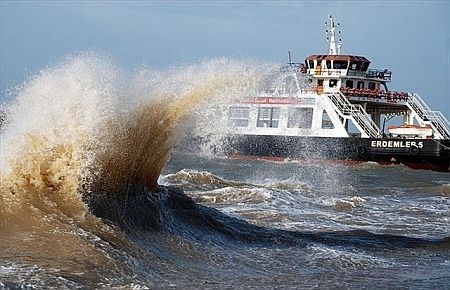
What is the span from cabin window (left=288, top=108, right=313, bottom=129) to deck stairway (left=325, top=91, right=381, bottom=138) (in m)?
1.40

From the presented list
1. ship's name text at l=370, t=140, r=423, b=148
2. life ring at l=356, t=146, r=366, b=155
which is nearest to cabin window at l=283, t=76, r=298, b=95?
life ring at l=356, t=146, r=366, b=155

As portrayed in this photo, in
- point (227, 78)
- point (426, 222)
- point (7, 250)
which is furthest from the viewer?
point (426, 222)

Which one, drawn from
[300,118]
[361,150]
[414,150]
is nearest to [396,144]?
[414,150]

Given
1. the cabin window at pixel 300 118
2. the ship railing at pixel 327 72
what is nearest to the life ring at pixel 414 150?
the cabin window at pixel 300 118

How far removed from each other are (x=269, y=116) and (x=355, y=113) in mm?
4273

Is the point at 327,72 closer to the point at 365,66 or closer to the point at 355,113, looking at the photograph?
the point at 365,66

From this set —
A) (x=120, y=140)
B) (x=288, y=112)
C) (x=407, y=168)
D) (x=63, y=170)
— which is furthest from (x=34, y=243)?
(x=288, y=112)

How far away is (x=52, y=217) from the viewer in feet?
24.9

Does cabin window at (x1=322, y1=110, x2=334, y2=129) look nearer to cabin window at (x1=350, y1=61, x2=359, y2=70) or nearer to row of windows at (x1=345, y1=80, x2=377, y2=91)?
row of windows at (x1=345, y1=80, x2=377, y2=91)

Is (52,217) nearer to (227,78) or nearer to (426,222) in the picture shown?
(227,78)

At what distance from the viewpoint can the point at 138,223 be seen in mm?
8602

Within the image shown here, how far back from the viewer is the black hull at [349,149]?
107ft

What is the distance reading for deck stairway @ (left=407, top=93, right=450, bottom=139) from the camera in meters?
34.8

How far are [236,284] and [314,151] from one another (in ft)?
95.0
